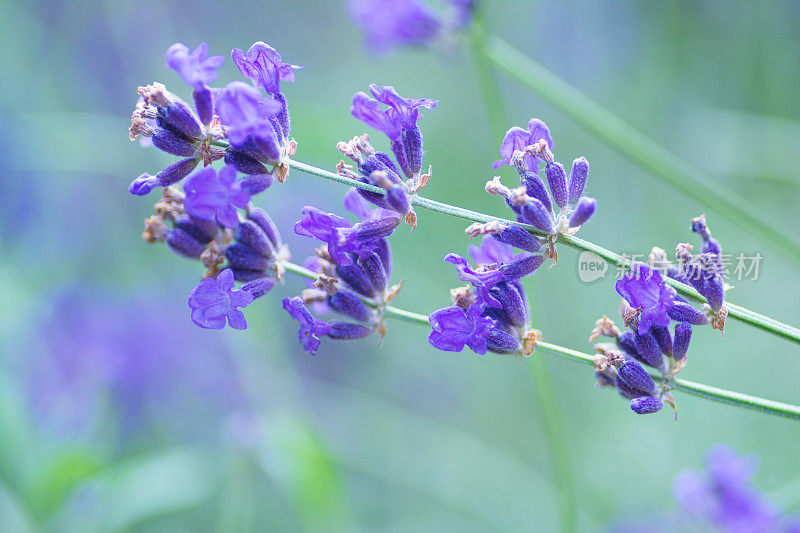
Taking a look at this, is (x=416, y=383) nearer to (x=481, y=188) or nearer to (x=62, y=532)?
(x=481, y=188)

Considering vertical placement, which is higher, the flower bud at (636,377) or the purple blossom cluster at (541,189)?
the purple blossom cluster at (541,189)

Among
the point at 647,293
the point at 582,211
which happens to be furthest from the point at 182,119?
the point at 647,293

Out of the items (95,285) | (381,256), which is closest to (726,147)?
(381,256)

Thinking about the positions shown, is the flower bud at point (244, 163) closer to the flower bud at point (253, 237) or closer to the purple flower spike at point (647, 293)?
the flower bud at point (253, 237)

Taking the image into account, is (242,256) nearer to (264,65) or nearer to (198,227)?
(198,227)

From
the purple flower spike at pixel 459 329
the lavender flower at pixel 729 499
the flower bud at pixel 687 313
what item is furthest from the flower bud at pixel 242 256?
the lavender flower at pixel 729 499

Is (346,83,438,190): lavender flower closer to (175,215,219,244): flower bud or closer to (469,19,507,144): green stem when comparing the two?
(175,215,219,244): flower bud
